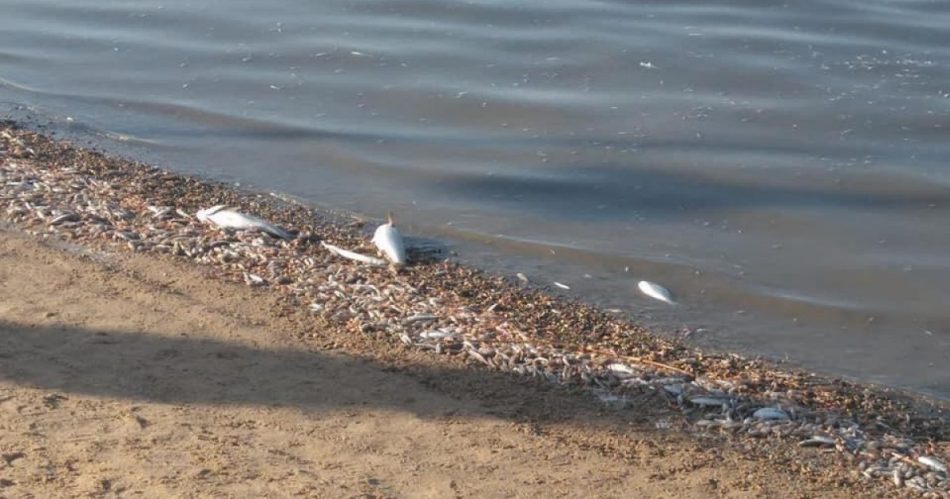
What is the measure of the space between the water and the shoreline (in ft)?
1.64

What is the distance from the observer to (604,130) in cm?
1155

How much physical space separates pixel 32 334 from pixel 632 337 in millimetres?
3053

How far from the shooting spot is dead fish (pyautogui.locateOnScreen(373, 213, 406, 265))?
8781 millimetres

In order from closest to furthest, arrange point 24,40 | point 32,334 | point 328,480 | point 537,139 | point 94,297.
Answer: point 328,480 < point 32,334 < point 94,297 < point 537,139 < point 24,40

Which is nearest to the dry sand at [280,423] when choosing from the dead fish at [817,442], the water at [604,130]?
the dead fish at [817,442]

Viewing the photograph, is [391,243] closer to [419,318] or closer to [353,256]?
[353,256]

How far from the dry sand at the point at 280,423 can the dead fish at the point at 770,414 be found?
331mm

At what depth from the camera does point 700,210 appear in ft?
33.5

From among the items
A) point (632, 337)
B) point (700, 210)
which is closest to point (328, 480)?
point (632, 337)

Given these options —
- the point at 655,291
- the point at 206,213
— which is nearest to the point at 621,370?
the point at 655,291

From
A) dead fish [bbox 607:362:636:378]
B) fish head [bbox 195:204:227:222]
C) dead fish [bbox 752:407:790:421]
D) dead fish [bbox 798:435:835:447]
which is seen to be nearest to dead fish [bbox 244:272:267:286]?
fish head [bbox 195:204:227:222]

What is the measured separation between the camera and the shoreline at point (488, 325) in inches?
271

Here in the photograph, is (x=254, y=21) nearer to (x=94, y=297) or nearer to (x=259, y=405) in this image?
(x=94, y=297)

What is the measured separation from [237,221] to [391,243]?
0.93 m
